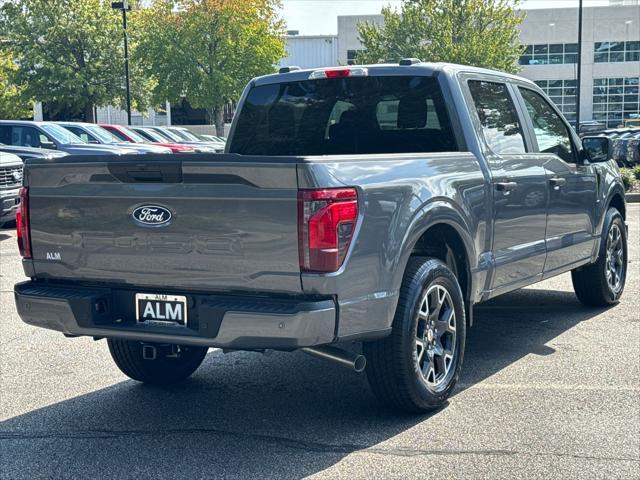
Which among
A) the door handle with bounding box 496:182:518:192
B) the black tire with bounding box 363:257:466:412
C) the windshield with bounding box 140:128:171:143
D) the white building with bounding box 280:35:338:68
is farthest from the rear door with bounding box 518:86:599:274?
the white building with bounding box 280:35:338:68

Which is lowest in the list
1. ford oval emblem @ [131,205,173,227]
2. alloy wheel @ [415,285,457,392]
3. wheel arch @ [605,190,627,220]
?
alloy wheel @ [415,285,457,392]

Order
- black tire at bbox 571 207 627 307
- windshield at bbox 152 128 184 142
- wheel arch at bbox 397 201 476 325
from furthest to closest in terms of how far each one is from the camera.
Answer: windshield at bbox 152 128 184 142
black tire at bbox 571 207 627 307
wheel arch at bbox 397 201 476 325

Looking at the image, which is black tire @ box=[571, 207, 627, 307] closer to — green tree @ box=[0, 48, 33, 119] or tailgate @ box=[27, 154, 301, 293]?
tailgate @ box=[27, 154, 301, 293]

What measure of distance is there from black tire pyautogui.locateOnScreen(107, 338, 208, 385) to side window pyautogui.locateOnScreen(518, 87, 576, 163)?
2976 mm

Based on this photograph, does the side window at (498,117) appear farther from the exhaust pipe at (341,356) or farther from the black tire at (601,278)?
the exhaust pipe at (341,356)

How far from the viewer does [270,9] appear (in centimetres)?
5125

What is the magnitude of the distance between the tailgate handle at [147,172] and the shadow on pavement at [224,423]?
1.32 metres

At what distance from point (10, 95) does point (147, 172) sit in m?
41.8

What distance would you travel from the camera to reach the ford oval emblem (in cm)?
441

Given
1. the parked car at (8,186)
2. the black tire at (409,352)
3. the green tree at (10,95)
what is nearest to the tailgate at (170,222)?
the black tire at (409,352)

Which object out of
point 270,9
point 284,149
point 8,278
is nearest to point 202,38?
point 270,9

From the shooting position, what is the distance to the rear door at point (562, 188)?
21.7ft

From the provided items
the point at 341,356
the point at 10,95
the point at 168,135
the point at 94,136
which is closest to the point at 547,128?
the point at 341,356

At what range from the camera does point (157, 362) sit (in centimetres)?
563
